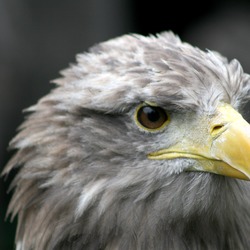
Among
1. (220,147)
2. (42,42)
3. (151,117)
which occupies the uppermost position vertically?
(42,42)

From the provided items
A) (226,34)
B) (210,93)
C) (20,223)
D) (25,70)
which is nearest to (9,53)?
(25,70)

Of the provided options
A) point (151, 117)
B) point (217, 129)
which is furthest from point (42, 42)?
point (217, 129)

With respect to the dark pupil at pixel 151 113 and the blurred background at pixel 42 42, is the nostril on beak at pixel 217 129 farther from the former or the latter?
the blurred background at pixel 42 42

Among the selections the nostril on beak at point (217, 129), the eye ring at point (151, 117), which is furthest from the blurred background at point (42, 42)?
the nostril on beak at point (217, 129)

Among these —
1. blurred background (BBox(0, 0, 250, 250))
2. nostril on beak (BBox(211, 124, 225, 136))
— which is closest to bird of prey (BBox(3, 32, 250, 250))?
nostril on beak (BBox(211, 124, 225, 136))

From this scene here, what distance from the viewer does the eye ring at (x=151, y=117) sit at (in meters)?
2.76

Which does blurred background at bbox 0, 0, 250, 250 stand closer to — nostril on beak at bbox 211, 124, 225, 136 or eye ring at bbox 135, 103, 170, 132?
eye ring at bbox 135, 103, 170, 132

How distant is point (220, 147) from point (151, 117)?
278mm

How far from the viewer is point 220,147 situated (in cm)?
268

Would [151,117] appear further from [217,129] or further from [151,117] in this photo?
[217,129]

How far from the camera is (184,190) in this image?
2.74 m

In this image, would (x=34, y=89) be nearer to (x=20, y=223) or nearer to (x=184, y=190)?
(x=20, y=223)

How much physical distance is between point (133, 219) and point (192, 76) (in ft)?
1.87

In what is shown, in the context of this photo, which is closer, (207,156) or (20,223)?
(207,156)
